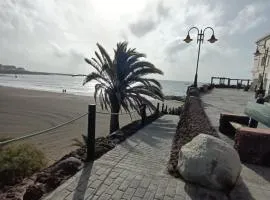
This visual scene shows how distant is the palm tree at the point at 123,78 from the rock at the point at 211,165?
9.02 meters

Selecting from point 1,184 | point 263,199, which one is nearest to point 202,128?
point 263,199

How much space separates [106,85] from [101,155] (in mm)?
8390

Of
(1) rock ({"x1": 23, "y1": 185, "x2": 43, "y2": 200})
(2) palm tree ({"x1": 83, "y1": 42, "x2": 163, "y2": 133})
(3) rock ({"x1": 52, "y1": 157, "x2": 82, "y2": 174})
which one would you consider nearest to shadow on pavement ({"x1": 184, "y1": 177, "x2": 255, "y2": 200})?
(3) rock ({"x1": 52, "y1": 157, "x2": 82, "y2": 174})

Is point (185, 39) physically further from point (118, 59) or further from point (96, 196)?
point (96, 196)

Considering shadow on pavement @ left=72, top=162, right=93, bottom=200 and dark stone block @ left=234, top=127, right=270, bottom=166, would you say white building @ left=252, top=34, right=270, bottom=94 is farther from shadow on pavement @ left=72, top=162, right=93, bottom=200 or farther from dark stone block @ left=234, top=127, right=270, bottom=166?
shadow on pavement @ left=72, top=162, right=93, bottom=200

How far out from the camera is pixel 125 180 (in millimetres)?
4129

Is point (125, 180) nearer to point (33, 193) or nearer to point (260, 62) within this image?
point (33, 193)

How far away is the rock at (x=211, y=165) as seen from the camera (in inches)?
150

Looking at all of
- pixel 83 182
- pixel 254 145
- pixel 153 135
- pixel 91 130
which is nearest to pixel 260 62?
pixel 153 135

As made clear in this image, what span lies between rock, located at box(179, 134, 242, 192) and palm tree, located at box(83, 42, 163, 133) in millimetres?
9023

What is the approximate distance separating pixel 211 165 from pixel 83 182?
2.22 m

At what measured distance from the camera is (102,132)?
1675 cm

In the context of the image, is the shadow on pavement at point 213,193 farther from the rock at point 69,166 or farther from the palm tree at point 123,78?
the palm tree at point 123,78

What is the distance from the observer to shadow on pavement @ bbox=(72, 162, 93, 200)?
3.52 metres
